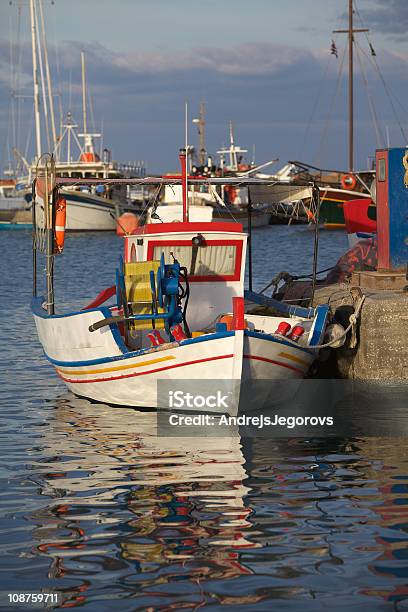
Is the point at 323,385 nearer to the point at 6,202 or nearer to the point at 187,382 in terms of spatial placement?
the point at 187,382

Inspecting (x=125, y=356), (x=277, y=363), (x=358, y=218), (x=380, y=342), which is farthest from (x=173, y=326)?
(x=358, y=218)

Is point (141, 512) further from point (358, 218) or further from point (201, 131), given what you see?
point (201, 131)

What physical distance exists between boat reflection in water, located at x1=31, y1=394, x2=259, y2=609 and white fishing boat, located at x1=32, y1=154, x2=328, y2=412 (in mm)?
996

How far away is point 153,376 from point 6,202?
91.8 meters

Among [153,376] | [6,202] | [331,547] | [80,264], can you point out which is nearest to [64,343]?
[153,376]

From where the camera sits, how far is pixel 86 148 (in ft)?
312

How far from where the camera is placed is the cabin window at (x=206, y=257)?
1684cm

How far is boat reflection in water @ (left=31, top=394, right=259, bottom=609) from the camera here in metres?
8.62

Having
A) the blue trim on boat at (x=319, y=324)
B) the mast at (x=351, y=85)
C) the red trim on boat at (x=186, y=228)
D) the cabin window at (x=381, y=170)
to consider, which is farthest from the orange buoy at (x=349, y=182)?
the blue trim on boat at (x=319, y=324)

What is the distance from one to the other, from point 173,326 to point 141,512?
18.5 feet

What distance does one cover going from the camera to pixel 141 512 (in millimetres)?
10391

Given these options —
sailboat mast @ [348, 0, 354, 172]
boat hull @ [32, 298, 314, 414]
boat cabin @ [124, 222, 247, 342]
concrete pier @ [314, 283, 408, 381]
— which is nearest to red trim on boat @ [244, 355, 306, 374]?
boat hull @ [32, 298, 314, 414]

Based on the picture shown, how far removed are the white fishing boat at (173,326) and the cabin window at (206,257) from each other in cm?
2

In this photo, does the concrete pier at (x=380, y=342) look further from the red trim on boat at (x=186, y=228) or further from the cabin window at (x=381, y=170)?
the cabin window at (x=381, y=170)
